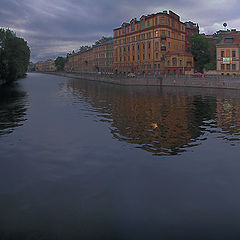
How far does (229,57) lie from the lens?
81.9 meters

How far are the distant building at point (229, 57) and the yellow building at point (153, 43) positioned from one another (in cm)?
1185

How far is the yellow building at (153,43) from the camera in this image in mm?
95438

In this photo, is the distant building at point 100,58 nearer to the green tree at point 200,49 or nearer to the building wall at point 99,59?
the building wall at point 99,59

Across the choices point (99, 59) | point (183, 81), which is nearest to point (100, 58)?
point (99, 59)

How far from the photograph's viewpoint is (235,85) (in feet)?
208

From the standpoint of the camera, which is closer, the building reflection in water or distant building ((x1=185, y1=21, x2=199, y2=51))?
the building reflection in water

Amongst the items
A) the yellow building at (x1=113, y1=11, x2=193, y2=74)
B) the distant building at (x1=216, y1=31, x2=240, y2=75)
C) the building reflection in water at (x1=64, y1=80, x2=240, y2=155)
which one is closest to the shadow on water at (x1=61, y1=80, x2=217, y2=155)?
the building reflection in water at (x1=64, y1=80, x2=240, y2=155)

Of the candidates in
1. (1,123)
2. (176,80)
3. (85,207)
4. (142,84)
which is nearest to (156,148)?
(85,207)

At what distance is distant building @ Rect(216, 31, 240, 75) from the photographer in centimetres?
8125

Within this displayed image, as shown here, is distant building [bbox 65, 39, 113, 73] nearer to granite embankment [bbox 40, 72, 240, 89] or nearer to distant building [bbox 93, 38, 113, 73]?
distant building [bbox 93, 38, 113, 73]

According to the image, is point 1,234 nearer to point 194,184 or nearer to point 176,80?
point 194,184

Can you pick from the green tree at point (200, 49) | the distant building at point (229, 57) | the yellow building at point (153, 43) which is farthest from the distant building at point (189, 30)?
the distant building at point (229, 57)

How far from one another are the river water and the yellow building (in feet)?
245

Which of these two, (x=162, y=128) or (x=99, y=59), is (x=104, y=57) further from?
(x=162, y=128)
